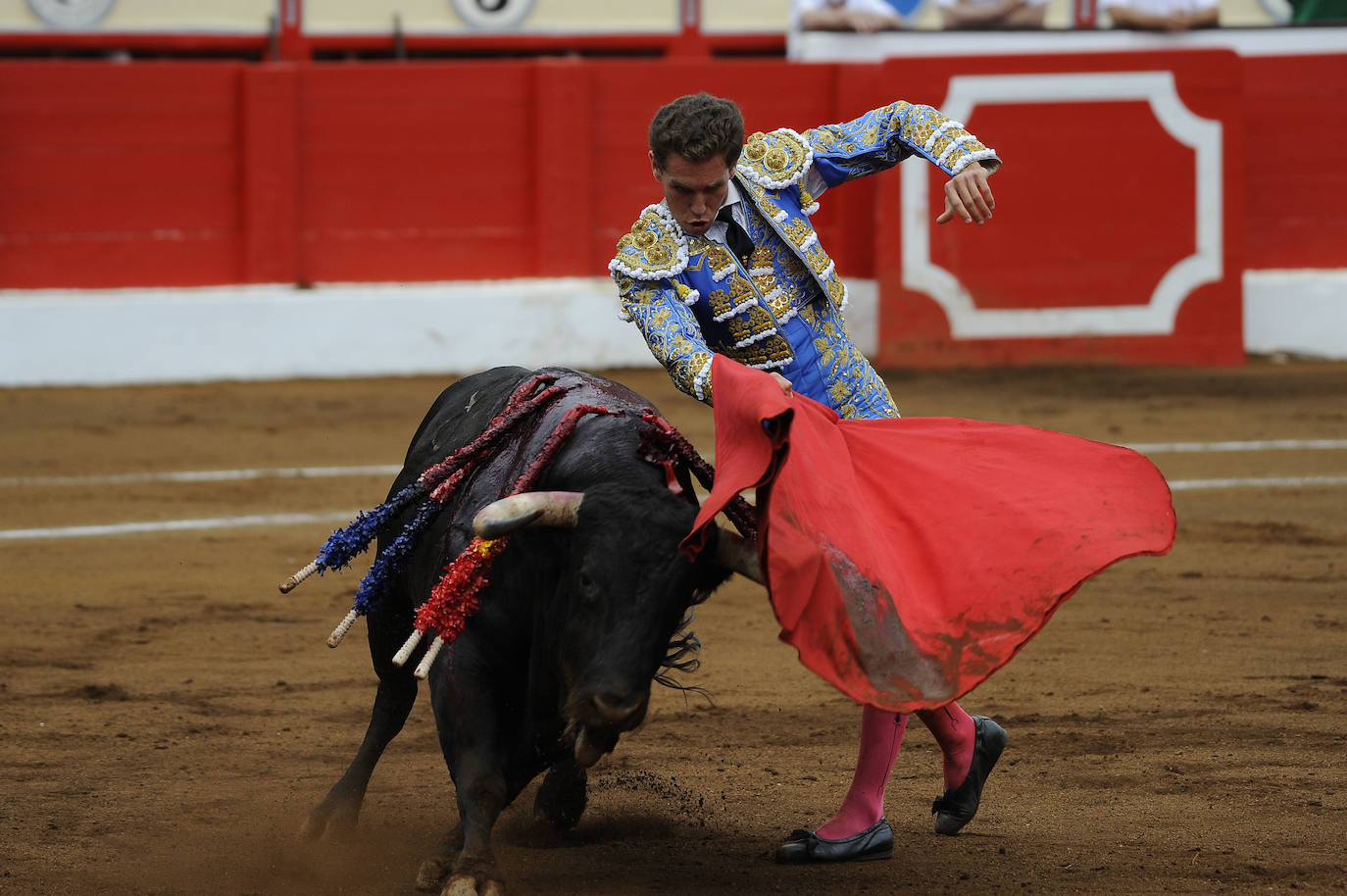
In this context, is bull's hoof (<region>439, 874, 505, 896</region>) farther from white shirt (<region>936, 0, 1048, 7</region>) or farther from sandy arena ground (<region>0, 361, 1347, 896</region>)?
white shirt (<region>936, 0, 1048, 7</region>)

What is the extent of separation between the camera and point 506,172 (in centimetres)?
887

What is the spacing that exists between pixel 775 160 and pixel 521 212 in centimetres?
623

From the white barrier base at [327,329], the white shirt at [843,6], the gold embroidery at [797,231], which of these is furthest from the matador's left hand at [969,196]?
the white shirt at [843,6]

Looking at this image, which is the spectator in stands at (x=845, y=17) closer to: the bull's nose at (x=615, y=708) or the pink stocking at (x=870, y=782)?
the pink stocking at (x=870, y=782)


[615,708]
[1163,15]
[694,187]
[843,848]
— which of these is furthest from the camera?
[1163,15]

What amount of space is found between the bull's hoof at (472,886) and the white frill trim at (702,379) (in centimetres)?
73

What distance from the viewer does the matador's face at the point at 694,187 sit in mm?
2516

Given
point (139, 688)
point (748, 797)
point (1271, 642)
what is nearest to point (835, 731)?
point (748, 797)

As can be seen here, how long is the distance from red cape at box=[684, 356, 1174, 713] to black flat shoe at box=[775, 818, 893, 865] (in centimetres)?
50

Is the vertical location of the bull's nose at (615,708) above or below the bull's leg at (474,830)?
above

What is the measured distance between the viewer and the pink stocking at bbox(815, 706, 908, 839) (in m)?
2.66

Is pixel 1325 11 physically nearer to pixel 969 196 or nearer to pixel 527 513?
pixel 969 196

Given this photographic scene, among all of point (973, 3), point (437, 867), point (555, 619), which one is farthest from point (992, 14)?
point (437, 867)

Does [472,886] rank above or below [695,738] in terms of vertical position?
above
